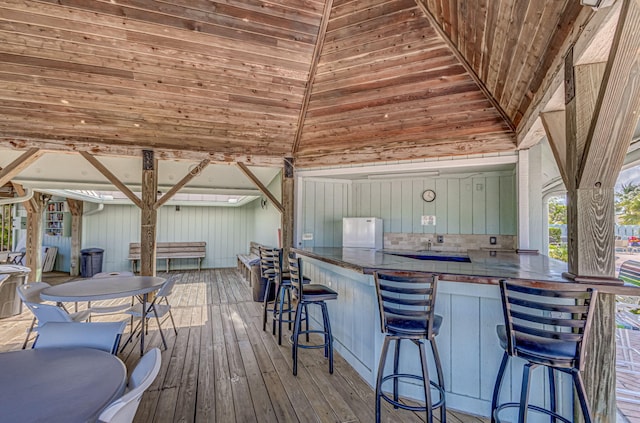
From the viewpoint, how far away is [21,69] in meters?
3.45

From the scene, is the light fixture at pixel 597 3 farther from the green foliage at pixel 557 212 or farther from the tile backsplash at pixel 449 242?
the green foliage at pixel 557 212

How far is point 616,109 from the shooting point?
5.61 feet

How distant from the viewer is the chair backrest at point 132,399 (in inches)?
36.9

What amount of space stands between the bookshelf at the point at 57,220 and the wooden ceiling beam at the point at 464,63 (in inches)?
399

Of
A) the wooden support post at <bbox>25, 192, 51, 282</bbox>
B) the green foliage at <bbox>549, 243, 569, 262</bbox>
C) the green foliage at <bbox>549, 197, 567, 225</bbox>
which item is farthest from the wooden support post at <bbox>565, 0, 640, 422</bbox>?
the wooden support post at <bbox>25, 192, 51, 282</bbox>

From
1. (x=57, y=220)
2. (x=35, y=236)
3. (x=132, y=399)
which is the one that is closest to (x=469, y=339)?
(x=132, y=399)

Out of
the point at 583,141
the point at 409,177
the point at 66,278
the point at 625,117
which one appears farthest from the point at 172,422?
the point at 66,278

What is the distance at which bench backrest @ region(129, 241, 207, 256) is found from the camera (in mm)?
8719

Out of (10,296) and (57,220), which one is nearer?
(10,296)

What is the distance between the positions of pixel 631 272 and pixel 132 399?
398 cm

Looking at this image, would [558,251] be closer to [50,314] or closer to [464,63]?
[464,63]

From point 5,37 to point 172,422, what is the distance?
161 inches

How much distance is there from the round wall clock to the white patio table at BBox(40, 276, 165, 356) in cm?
401

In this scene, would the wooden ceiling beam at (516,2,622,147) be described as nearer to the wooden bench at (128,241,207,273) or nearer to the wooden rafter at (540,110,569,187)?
the wooden rafter at (540,110,569,187)
